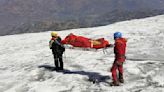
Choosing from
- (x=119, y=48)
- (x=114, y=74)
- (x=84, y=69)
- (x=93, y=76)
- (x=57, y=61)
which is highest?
(x=119, y=48)

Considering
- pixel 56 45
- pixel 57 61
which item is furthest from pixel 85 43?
pixel 57 61

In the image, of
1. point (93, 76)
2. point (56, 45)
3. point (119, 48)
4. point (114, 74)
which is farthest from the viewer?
point (56, 45)

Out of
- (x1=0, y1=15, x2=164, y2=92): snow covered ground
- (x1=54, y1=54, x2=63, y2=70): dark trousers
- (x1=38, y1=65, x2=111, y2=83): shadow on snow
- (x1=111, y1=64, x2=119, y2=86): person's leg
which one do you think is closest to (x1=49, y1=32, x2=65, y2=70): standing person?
(x1=54, y1=54, x2=63, y2=70): dark trousers

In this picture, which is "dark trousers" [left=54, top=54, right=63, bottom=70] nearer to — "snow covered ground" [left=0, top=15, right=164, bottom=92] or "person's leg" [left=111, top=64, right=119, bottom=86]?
"snow covered ground" [left=0, top=15, right=164, bottom=92]

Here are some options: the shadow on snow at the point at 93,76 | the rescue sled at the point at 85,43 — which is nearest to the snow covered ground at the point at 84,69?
the shadow on snow at the point at 93,76

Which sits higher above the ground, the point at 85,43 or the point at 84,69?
the point at 85,43

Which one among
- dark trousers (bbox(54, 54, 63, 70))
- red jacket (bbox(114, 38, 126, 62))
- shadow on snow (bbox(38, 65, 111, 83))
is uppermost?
red jacket (bbox(114, 38, 126, 62))

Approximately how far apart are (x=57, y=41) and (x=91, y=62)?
2525mm

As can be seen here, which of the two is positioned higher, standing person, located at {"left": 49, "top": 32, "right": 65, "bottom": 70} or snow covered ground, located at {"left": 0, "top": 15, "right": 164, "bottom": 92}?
standing person, located at {"left": 49, "top": 32, "right": 65, "bottom": 70}

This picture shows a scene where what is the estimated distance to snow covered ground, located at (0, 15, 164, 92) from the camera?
44.7 feet

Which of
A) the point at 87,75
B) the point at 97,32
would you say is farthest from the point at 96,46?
the point at 97,32

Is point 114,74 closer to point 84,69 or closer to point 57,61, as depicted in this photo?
point 84,69

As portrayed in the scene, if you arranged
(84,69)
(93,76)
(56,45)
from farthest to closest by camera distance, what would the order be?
(84,69), (56,45), (93,76)

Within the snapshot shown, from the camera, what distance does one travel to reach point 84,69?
15875mm
